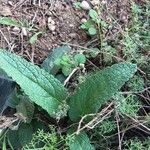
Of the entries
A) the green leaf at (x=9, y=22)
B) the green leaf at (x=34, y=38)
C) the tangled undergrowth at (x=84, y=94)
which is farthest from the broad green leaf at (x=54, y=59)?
the green leaf at (x=9, y=22)

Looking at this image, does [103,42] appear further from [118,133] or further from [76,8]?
[118,133]

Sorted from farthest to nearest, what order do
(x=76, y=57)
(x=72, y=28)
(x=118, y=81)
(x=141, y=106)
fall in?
(x=72, y=28) < (x=76, y=57) < (x=141, y=106) < (x=118, y=81)

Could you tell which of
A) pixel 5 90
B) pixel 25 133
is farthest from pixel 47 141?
pixel 5 90

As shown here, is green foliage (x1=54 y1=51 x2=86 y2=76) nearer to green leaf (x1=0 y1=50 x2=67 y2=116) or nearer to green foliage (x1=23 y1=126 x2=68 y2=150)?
green leaf (x1=0 y1=50 x2=67 y2=116)

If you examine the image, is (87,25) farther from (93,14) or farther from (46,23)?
(46,23)

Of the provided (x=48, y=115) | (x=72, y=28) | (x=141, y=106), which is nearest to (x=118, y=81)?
(x=141, y=106)

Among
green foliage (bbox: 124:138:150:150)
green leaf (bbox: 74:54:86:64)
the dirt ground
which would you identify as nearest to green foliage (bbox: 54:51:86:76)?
green leaf (bbox: 74:54:86:64)

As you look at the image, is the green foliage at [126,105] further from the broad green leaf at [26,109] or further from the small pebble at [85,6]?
the small pebble at [85,6]
